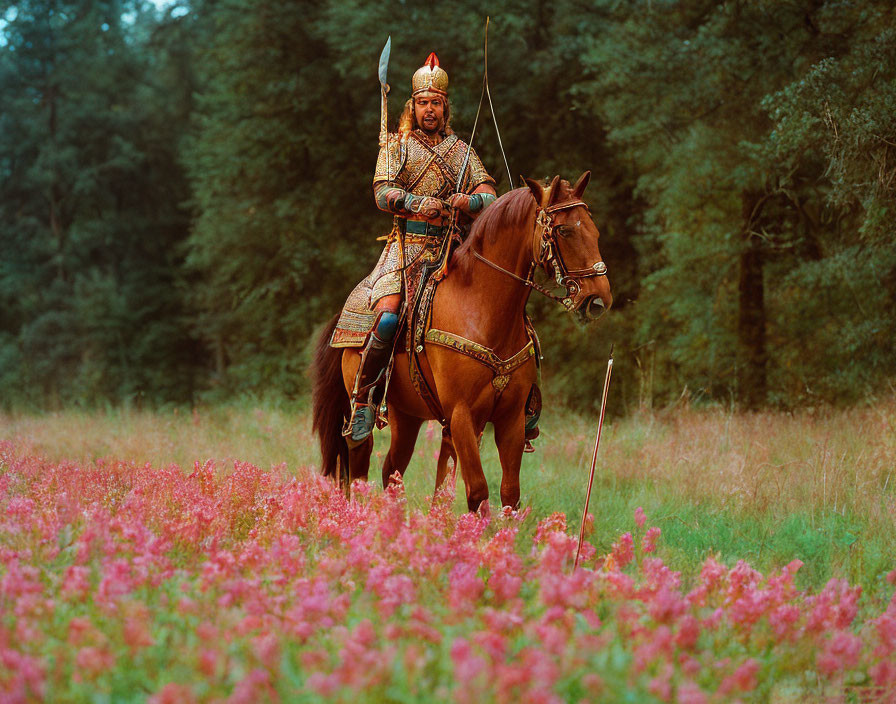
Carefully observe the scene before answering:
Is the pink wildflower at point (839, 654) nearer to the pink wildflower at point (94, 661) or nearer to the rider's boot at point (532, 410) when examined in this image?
the pink wildflower at point (94, 661)

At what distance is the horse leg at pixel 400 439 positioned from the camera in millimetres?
6859

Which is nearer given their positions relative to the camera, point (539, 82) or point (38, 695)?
point (38, 695)

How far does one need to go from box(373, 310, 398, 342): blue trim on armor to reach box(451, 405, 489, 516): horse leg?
89cm

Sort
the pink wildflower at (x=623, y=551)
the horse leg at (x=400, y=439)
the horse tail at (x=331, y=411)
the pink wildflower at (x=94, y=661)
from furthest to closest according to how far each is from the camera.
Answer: the horse tail at (x=331, y=411)
the horse leg at (x=400, y=439)
the pink wildflower at (x=623, y=551)
the pink wildflower at (x=94, y=661)

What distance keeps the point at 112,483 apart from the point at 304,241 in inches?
502

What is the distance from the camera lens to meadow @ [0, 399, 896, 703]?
277 cm

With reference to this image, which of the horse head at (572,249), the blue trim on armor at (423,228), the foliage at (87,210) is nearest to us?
the horse head at (572,249)

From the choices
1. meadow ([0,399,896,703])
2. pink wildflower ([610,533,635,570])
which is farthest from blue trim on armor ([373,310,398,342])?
pink wildflower ([610,533,635,570])

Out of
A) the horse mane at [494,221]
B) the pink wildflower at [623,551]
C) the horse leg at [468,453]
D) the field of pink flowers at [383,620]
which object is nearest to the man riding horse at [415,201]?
the horse mane at [494,221]

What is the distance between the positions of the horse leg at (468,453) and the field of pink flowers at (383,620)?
652mm

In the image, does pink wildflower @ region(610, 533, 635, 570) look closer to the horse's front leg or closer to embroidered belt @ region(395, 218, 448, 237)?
embroidered belt @ region(395, 218, 448, 237)

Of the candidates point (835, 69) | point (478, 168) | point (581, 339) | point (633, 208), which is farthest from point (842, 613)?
point (633, 208)

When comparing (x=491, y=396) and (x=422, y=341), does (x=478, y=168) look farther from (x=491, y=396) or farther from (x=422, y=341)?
(x=491, y=396)

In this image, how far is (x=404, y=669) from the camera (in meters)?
2.70
